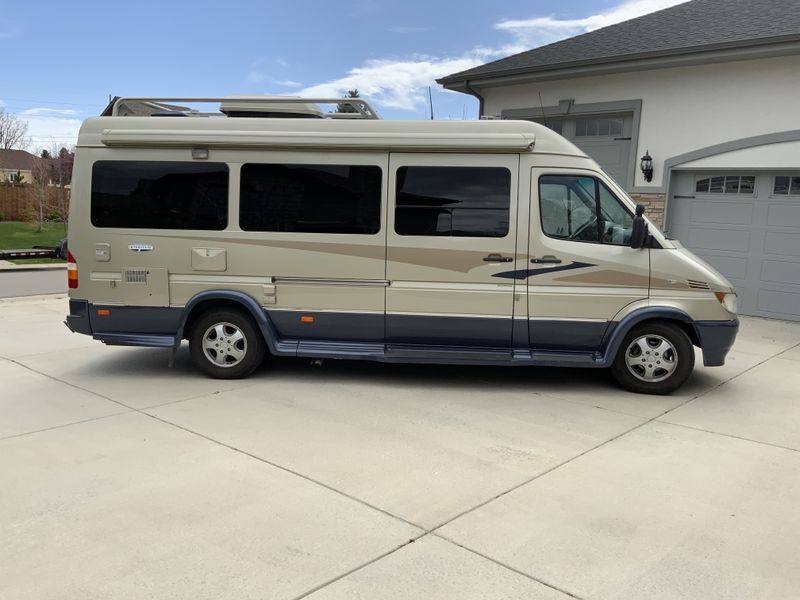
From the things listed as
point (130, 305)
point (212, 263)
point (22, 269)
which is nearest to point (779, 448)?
point (212, 263)

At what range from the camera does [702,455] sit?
4.83 m

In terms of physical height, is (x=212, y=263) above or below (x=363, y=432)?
above

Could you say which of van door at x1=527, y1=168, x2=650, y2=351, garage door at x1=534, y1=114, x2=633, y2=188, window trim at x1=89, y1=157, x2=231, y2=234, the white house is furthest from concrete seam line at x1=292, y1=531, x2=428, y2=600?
garage door at x1=534, y1=114, x2=633, y2=188

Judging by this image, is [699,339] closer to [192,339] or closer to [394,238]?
[394,238]

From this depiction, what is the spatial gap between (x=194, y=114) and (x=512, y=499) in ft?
17.0

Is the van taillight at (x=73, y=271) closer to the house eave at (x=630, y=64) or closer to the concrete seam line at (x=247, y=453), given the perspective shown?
the concrete seam line at (x=247, y=453)

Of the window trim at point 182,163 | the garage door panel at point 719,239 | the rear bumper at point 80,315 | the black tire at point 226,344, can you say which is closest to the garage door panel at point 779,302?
the garage door panel at point 719,239

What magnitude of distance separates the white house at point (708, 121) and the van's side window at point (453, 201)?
651 cm

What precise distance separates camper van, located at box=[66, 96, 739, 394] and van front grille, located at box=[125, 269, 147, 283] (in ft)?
0.04

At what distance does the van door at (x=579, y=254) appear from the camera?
6.12m

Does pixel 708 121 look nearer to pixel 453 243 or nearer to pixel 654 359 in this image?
pixel 654 359

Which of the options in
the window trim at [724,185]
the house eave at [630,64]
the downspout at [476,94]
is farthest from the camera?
the downspout at [476,94]

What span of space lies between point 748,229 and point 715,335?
5.77 meters

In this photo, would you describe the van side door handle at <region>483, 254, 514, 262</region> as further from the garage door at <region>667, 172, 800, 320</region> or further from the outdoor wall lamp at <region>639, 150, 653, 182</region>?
the garage door at <region>667, 172, 800, 320</region>
